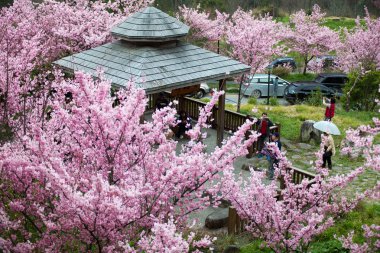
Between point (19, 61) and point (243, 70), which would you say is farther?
point (243, 70)

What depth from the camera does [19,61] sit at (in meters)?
12.4

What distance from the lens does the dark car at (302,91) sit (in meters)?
25.8

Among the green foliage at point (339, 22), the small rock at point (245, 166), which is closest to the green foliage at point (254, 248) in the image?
the small rock at point (245, 166)

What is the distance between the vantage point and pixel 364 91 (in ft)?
72.2

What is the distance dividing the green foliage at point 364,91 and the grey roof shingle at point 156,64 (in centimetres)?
932

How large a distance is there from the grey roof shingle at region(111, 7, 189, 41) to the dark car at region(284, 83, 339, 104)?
12.9 metres

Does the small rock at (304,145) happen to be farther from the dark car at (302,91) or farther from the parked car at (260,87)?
the parked car at (260,87)

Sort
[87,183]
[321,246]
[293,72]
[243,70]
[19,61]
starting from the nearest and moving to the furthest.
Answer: [87,183], [321,246], [19,61], [243,70], [293,72]

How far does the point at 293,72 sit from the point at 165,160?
2767 cm

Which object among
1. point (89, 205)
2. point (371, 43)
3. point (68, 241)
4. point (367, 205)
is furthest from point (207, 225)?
point (371, 43)

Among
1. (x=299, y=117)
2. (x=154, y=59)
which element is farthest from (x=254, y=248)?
(x=299, y=117)

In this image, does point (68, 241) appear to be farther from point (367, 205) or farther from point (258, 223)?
point (367, 205)

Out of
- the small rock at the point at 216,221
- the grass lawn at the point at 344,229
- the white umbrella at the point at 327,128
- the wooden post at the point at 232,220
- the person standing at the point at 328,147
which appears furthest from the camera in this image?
the person standing at the point at 328,147

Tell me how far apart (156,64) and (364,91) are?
12.6 meters
